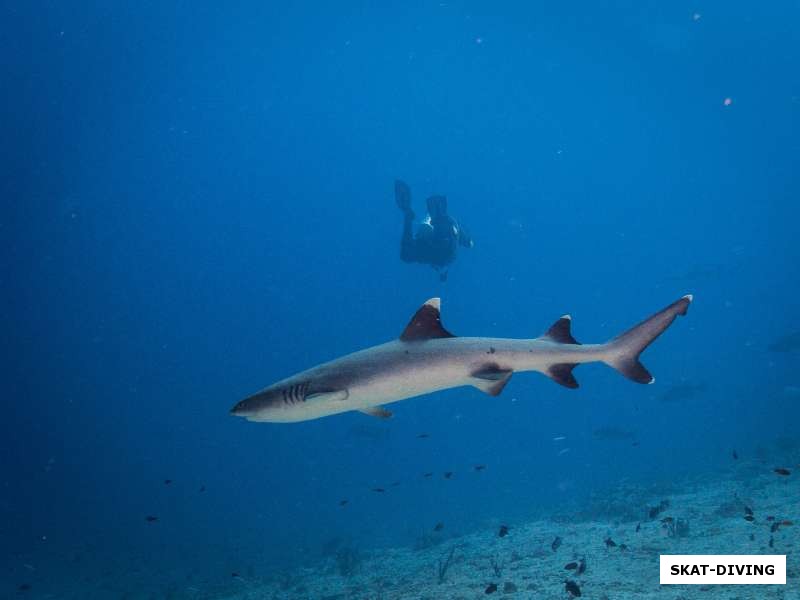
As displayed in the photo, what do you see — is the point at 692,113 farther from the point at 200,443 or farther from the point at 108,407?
the point at 108,407

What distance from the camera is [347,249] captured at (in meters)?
172

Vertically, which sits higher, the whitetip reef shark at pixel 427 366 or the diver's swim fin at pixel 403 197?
the diver's swim fin at pixel 403 197

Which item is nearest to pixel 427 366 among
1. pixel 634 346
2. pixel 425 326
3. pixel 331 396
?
pixel 425 326

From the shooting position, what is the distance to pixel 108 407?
118125 mm

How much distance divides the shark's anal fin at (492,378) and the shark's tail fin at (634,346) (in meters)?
0.88

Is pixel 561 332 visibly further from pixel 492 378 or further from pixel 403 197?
pixel 403 197

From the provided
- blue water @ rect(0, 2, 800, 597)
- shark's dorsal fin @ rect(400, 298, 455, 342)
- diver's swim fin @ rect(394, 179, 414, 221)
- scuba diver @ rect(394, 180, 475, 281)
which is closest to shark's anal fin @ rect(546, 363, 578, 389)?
shark's dorsal fin @ rect(400, 298, 455, 342)

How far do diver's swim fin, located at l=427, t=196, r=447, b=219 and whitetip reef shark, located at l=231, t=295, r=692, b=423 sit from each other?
59.2 feet

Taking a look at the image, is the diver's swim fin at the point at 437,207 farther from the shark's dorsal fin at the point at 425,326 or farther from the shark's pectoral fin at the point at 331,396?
the shark's pectoral fin at the point at 331,396

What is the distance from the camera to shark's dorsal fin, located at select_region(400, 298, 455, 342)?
422cm

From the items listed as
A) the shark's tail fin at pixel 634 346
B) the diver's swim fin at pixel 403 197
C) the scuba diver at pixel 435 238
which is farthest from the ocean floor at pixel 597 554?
the diver's swim fin at pixel 403 197

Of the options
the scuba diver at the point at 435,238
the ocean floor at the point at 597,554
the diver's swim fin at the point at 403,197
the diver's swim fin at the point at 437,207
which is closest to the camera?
the ocean floor at the point at 597,554

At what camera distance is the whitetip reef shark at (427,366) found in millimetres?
3758

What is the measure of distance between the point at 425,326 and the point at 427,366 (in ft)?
1.45
